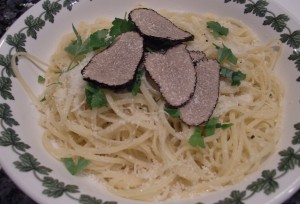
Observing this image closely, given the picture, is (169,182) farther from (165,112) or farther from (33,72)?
(33,72)

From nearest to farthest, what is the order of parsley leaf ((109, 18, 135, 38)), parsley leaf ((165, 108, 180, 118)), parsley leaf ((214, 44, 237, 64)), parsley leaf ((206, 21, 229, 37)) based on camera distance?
parsley leaf ((165, 108, 180, 118)) < parsley leaf ((214, 44, 237, 64)) < parsley leaf ((109, 18, 135, 38)) < parsley leaf ((206, 21, 229, 37))

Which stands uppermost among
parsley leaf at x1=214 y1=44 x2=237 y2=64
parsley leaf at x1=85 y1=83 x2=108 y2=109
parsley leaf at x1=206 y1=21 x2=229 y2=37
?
parsley leaf at x1=214 y1=44 x2=237 y2=64

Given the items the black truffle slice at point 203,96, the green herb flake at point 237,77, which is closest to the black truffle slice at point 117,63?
the black truffle slice at point 203,96

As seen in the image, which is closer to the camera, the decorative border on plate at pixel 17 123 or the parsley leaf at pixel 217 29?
the decorative border on plate at pixel 17 123

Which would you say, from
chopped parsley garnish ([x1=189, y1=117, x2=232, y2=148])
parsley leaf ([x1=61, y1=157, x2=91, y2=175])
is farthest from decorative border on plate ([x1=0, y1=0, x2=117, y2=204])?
chopped parsley garnish ([x1=189, y1=117, x2=232, y2=148])

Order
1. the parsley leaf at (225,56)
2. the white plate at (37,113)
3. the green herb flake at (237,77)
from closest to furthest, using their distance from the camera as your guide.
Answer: the white plate at (37,113) < the green herb flake at (237,77) < the parsley leaf at (225,56)

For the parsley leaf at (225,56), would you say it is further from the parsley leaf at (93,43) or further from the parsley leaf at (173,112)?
the parsley leaf at (93,43)

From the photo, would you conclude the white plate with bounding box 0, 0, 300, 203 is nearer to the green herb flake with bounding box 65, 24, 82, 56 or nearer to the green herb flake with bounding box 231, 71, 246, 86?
the green herb flake with bounding box 65, 24, 82, 56
